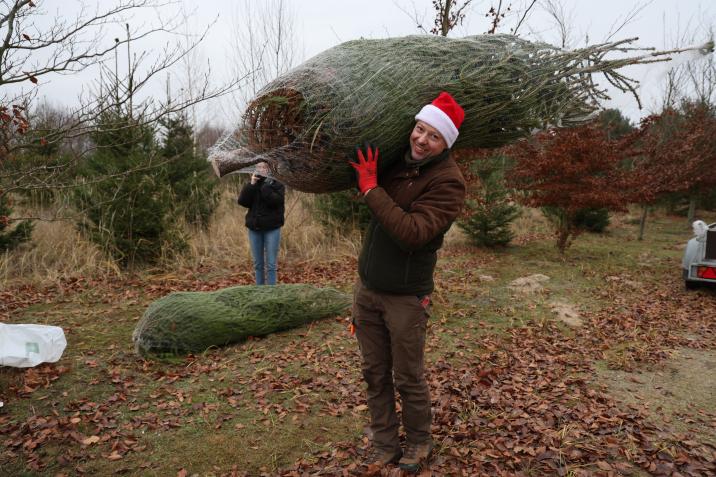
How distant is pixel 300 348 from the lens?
4.46 metres

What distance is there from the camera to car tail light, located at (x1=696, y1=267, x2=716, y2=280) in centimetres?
621

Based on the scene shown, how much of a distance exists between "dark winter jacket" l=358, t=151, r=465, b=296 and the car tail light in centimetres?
566

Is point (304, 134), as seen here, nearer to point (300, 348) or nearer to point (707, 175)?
point (300, 348)

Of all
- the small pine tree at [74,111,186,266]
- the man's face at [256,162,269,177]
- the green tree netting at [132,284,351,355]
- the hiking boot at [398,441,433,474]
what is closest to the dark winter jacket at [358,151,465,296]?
the man's face at [256,162,269,177]

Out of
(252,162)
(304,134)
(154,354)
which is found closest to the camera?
(304,134)

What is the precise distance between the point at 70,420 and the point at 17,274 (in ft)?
15.5

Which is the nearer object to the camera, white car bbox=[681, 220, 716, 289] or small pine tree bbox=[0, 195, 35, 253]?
white car bbox=[681, 220, 716, 289]

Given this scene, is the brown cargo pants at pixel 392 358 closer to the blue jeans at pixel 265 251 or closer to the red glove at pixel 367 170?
the red glove at pixel 367 170

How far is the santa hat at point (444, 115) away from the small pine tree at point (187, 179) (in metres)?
6.64

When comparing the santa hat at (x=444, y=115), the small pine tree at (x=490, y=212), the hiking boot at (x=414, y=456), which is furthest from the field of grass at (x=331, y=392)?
the small pine tree at (x=490, y=212)

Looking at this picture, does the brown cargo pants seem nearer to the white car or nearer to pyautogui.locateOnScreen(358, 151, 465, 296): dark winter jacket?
pyautogui.locateOnScreen(358, 151, 465, 296): dark winter jacket

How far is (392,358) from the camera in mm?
2598

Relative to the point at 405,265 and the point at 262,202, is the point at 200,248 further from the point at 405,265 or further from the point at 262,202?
the point at 405,265

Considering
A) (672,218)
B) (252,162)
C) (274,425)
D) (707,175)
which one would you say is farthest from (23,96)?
(672,218)
